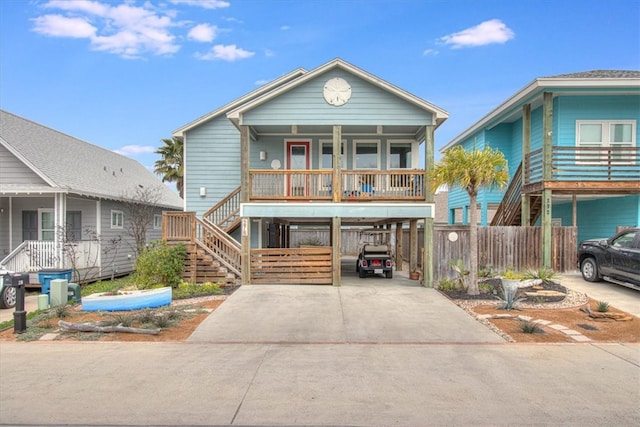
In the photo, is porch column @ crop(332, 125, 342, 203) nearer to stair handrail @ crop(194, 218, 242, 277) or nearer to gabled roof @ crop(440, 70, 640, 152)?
stair handrail @ crop(194, 218, 242, 277)

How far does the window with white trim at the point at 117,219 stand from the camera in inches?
649

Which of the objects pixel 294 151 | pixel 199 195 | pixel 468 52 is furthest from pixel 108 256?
pixel 468 52

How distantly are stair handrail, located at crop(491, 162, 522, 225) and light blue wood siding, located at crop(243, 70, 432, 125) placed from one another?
6.64 m

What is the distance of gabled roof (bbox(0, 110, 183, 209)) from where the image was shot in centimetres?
1353

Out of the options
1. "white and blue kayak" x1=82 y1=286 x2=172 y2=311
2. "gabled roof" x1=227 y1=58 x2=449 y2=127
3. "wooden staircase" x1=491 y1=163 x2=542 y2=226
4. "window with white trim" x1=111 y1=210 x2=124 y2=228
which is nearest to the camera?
"white and blue kayak" x1=82 y1=286 x2=172 y2=311

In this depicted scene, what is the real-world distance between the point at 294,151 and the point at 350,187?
3.44 m

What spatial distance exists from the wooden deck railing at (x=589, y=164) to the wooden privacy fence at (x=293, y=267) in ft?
28.9

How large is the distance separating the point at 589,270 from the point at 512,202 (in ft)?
17.1

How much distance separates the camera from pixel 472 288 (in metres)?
10.8

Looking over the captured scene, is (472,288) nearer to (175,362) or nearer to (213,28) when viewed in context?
(175,362)

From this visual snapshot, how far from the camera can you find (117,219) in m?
16.9

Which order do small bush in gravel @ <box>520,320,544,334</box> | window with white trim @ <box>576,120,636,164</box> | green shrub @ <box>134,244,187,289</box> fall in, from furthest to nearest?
window with white trim @ <box>576,120,636,164</box>, green shrub @ <box>134,244,187,289</box>, small bush in gravel @ <box>520,320,544,334</box>

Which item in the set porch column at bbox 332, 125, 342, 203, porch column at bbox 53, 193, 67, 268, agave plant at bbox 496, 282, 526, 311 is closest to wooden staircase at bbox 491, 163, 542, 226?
agave plant at bbox 496, 282, 526, 311

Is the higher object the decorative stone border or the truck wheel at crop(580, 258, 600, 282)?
the truck wheel at crop(580, 258, 600, 282)
